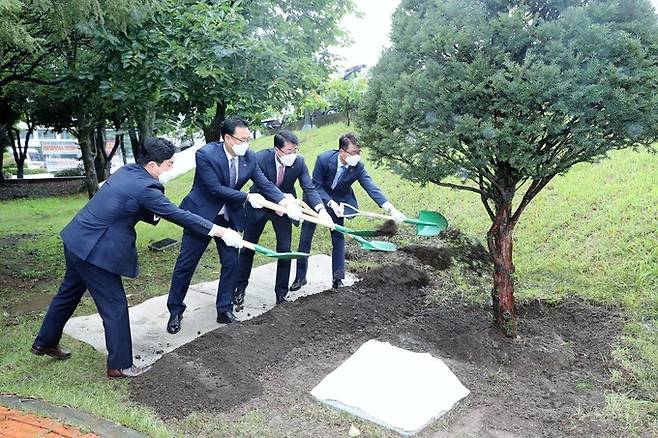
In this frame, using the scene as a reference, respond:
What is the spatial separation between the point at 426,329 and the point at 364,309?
2.22 feet

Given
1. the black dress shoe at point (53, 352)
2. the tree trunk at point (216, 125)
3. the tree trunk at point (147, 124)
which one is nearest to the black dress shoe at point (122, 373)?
the black dress shoe at point (53, 352)

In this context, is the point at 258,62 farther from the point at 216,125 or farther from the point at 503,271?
the point at 503,271

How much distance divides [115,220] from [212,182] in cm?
103

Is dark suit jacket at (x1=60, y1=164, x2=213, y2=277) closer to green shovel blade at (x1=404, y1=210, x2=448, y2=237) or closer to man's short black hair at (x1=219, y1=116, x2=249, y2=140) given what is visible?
man's short black hair at (x1=219, y1=116, x2=249, y2=140)

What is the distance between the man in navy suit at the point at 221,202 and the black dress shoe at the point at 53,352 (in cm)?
84

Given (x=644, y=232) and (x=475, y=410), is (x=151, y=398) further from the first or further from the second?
(x=644, y=232)

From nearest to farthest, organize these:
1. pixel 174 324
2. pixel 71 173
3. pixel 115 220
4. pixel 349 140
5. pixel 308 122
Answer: pixel 115 220
pixel 174 324
pixel 349 140
pixel 308 122
pixel 71 173

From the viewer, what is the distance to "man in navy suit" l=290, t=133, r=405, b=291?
18.8ft

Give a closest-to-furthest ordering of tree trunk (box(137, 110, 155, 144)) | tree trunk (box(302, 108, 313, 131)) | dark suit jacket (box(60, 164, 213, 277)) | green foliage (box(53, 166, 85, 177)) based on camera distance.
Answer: dark suit jacket (box(60, 164, 213, 277)) → tree trunk (box(137, 110, 155, 144)) → tree trunk (box(302, 108, 313, 131)) → green foliage (box(53, 166, 85, 177))

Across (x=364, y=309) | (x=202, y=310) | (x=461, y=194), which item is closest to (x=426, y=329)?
(x=364, y=309)

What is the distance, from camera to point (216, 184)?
489 cm

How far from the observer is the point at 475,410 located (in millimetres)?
3584

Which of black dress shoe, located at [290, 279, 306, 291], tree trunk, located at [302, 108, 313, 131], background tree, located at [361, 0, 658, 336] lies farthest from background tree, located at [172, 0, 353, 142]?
tree trunk, located at [302, 108, 313, 131]

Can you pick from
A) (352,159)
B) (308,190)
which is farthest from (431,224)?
(308,190)
